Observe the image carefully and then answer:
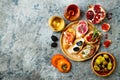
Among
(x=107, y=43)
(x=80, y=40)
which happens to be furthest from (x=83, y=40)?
(x=107, y=43)

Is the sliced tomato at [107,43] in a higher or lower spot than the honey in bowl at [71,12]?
lower

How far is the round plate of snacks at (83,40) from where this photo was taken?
2781mm

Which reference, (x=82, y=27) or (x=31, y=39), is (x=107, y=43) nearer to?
(x=82, y=27)

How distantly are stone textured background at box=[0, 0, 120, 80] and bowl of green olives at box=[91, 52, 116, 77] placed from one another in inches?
4.2

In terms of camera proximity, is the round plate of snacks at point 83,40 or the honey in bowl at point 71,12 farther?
the honey in bowl at point 71,12

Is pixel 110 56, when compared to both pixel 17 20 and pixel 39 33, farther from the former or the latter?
pixel 17 20

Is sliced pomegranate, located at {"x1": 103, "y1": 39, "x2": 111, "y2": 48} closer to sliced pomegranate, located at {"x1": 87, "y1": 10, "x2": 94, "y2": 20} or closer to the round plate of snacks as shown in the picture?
the round plate of snacks

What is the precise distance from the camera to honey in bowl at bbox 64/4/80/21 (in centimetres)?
290

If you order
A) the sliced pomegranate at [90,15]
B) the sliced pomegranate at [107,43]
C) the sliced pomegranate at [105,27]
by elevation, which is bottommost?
the sliced pomegranate at [107,43]

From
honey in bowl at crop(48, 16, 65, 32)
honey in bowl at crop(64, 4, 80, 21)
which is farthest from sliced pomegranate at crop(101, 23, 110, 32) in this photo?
honey in bowl at crop(48, 16, 65, 32)

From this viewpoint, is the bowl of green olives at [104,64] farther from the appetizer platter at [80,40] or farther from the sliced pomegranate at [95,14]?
the sliced pomegranate at [95,14]

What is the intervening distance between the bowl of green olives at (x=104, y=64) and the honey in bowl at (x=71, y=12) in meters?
0.41

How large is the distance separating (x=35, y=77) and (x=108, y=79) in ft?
2.20

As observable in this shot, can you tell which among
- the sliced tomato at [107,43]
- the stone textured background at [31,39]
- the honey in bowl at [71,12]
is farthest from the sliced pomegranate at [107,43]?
the honey in bowl at [71,12]
